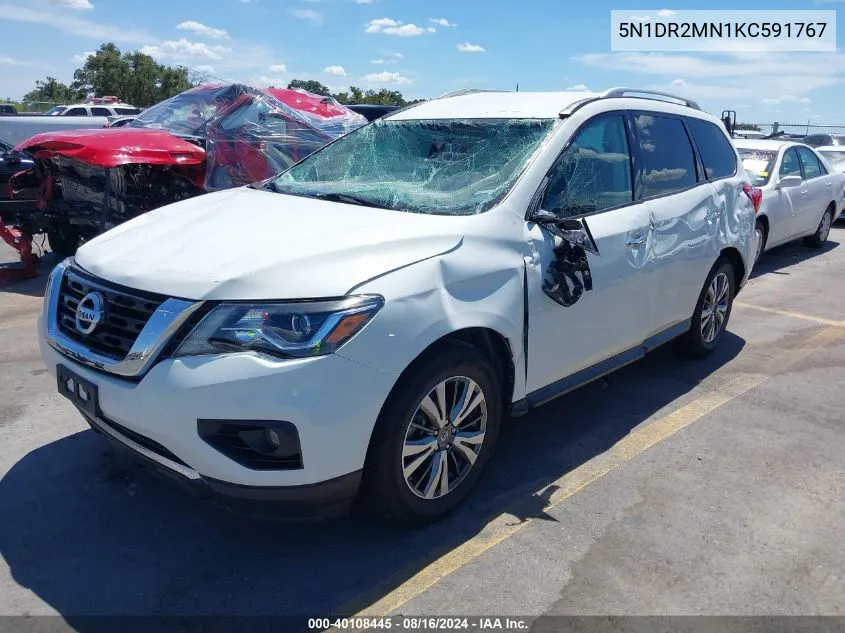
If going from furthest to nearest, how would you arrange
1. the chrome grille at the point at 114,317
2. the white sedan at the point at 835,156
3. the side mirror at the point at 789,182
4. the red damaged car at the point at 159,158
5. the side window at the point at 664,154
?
the white sedan at the point at 835,156 < the side mirror at the point at 789,182 < the red damaged car at the point at 159,158 < the side window at the point at 664,154 < the chrome grille at the point at 114,317

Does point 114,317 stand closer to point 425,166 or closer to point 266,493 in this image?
point 266,493

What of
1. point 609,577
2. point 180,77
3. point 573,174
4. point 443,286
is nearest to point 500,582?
point 609,577

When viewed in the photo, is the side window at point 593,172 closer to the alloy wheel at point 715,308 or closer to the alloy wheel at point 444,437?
the alloy wheel at point 444,437

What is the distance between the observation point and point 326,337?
2561mm

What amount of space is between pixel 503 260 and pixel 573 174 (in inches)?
32.5

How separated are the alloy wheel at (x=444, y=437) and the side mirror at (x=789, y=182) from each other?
696 centimetres

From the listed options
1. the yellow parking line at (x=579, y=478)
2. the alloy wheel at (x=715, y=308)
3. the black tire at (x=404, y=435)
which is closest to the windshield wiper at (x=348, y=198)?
the black tire at (x=404, y=435)

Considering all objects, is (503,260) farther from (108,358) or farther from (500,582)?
(108,358)

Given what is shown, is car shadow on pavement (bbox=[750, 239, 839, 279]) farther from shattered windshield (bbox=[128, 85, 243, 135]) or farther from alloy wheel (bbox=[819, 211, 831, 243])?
shattered windshield (bbox=[128, 85, 243, 135])

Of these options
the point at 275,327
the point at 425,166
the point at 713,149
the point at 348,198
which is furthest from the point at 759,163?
the point at 275,327

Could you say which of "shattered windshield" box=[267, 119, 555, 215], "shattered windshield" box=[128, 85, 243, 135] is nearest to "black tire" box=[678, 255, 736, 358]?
"shattered windshield" box=[267, 119, 555, 215]

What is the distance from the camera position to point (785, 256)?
10.0 m

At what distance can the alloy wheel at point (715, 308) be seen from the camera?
516 centimetres

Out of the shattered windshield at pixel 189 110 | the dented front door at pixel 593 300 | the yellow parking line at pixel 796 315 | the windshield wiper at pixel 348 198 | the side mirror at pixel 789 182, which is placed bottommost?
the yellow parking line at pixel 796 315
